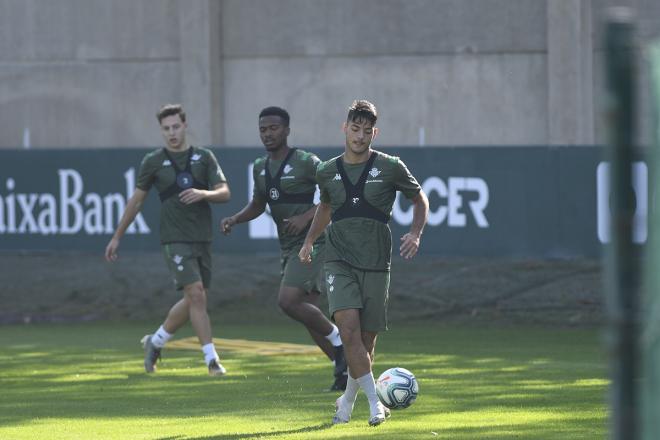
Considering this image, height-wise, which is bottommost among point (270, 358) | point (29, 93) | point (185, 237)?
point (270, 358)

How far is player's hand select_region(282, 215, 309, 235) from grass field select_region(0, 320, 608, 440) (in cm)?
115

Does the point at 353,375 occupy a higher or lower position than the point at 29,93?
lower

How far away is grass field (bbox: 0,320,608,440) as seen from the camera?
892 centimetres

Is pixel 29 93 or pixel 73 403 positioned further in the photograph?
pixel 29 93

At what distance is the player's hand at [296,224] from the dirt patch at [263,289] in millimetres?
7707

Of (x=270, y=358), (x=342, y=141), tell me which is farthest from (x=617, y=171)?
(x=342, y=141)

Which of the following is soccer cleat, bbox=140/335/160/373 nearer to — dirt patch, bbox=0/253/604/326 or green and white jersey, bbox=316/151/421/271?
green and white jersey, bbox=316/151/421/271

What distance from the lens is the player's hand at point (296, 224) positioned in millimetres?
10836

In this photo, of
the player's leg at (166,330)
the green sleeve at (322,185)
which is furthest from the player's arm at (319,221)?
the player's leg at (166,330)

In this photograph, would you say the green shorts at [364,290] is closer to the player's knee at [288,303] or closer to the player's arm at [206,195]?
the player's knee at [288,303]

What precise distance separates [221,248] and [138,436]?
10.4 metres

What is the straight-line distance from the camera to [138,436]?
873cm

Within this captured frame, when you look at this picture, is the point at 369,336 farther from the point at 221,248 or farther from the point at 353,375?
the point at 221,248

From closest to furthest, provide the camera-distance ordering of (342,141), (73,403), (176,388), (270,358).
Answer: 1. (73,403)
2. (176,388)
3. (270,358)
4. (342,141)
